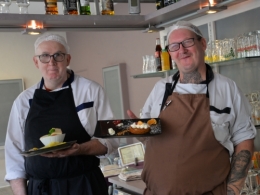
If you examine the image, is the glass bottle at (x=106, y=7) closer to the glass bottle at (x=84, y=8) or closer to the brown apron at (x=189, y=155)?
the glass bottle at (x=84, y=8)

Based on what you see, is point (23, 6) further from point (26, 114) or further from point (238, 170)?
point (238, 170)

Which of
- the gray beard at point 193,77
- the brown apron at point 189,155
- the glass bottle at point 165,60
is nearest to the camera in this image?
the brown apron at point 189,155

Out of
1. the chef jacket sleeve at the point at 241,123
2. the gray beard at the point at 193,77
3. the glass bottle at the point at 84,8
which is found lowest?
the chef jacket sleeve at the point at 241,123

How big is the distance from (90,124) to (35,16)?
892 mm

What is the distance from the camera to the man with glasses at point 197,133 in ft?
5.38

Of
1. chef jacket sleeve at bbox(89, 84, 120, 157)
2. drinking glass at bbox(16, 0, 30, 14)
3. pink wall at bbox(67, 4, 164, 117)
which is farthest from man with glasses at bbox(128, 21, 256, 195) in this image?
pink wall at bbox(67, 4, 164, 117)

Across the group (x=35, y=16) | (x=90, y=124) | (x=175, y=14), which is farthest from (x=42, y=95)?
(x=175, y=14)

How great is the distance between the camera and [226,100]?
67.0 inches

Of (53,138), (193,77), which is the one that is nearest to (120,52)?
(193,77)

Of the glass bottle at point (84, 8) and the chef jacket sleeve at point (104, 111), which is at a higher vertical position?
the glass bottle at point (84, 8)

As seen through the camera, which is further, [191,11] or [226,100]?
[191,11]

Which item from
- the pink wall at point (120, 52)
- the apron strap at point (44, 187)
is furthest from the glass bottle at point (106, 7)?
the pink wall at point (120, 52)

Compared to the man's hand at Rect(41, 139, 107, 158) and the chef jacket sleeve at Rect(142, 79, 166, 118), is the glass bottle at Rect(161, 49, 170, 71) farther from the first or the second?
the man's hand at Rect(41, 139, 107, 158)

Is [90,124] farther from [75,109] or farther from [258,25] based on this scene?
[258,25]
